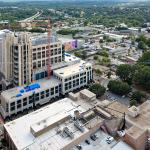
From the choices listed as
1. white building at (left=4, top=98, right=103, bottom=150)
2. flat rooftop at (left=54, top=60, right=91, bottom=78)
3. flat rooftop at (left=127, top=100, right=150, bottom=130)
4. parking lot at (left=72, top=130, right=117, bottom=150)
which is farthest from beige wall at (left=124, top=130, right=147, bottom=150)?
flat rooftop at (left=54, top=60, right=91, bottom=78)

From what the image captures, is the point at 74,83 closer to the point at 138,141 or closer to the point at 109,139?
the point at 109,139

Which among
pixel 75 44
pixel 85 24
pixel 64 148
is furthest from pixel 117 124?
pixel 85 24

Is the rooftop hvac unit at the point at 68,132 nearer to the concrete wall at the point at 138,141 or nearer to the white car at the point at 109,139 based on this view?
the white car at the point at 109,139

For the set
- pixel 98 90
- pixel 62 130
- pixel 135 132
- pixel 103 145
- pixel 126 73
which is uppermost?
pixel 126 73

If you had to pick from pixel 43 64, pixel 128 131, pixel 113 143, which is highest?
pixel 43 64

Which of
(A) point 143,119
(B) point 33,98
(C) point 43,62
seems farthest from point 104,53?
(A) point 143,119

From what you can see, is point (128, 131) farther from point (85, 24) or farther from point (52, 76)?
point (85, 24)
